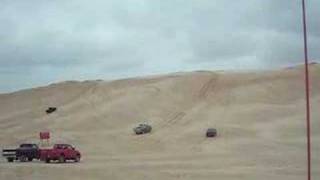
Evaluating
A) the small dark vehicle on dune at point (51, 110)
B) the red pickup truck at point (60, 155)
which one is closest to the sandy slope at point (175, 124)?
the small dark vehicle on dune at point (51, 110)

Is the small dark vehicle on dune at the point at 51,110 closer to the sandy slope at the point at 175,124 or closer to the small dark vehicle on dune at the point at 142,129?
the sandy slope at the point at 175,124

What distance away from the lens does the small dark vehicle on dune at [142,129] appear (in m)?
79.5

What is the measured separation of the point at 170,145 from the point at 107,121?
76.2 feet

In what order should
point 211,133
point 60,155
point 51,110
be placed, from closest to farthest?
point 60,155, point 211,133, point 51,110

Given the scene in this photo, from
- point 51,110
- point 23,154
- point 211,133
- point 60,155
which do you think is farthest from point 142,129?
point 60,155

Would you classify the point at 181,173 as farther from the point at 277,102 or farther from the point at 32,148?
the point at 277,102

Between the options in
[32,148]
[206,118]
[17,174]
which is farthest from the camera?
[206,118]

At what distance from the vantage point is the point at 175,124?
85.4 metres

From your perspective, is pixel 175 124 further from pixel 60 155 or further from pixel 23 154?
pixel 60 155

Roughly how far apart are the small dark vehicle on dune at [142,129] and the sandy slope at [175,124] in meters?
1.01

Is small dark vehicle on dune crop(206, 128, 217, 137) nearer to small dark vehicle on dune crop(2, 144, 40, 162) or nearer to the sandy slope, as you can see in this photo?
the sandy slope

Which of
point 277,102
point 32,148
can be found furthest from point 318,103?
point 32,148

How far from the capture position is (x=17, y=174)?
3816 cm

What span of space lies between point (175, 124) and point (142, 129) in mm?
6797
